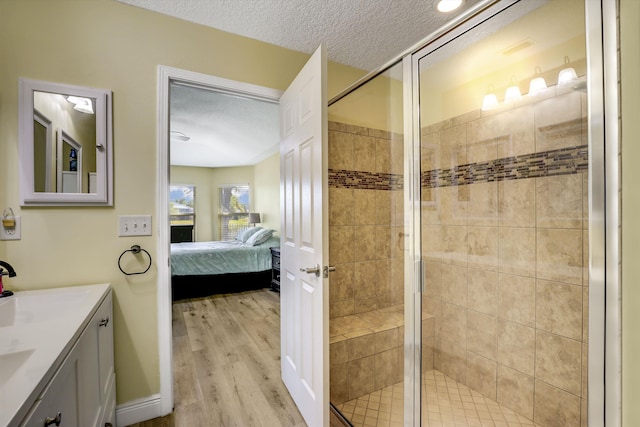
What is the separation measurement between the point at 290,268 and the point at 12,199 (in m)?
1.48

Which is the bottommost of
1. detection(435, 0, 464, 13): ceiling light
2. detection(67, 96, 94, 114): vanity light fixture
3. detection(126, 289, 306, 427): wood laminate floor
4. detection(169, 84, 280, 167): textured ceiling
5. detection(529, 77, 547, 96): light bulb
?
detection(126, 289, 306, 427): wood laminate floor

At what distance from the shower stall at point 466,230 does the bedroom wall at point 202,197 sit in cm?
A: 601

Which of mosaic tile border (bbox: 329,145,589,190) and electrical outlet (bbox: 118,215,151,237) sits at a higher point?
mosaic tile border (bbox: 329,145,589,190)

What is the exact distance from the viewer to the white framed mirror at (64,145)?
1.44 metres

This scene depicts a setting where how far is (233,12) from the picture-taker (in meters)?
1.70

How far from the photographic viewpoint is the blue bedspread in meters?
4.22

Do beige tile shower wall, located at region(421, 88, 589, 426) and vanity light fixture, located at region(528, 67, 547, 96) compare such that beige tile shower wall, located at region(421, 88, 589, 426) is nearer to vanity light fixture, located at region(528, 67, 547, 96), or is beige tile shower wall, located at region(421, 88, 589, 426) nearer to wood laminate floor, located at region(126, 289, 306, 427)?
vanity light fixture, located at region(528, 67, 547, 96)

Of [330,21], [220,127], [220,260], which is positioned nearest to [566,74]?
[330,21]

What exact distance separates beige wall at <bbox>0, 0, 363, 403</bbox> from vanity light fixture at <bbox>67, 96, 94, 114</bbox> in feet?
0.27

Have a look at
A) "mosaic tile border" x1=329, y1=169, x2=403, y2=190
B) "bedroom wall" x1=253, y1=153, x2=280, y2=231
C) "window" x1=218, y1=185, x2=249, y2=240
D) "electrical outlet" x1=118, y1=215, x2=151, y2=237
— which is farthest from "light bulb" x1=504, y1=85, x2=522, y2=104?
"window" x1=218, y1=185, x2=249, y2=240

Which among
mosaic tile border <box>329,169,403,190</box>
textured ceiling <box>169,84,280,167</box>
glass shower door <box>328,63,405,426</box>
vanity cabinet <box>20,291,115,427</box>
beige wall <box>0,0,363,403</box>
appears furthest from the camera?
textured ceiling <box>169,84,280,167</box>

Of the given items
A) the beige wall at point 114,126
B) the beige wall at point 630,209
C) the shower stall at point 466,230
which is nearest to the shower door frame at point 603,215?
the beige wall at point 630,209

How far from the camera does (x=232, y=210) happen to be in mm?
7391

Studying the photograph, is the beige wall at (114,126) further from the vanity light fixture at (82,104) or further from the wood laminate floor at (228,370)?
the wood laminate floor at (228,370)
